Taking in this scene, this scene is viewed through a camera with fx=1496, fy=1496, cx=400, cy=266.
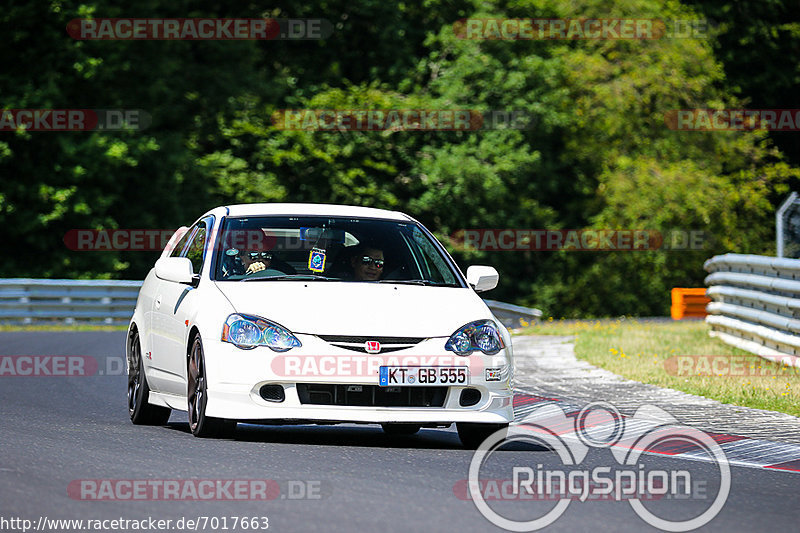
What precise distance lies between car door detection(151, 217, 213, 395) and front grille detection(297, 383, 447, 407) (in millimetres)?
1189

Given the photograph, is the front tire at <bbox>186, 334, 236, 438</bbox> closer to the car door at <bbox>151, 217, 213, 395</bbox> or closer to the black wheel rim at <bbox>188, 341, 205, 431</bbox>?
the black wheel rim at <bbox>188, 341, 205, 431</bbox>

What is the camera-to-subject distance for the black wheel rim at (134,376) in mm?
11586

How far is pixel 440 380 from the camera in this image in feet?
31.7

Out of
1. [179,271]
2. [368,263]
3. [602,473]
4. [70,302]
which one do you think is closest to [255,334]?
[179,271]

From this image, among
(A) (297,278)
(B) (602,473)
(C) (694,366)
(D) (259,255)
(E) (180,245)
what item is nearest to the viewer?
(B) (602,473)

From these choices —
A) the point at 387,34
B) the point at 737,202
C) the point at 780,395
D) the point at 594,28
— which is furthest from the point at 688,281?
the point at 780,395

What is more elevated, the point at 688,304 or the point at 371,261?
the point at 371,261

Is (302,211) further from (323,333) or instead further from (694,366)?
(694,366)

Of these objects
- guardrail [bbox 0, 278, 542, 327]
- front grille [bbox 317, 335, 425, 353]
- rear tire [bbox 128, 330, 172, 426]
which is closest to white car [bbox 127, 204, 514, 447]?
front grille [bbox 317, 335, 425, 353]

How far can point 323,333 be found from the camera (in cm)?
952

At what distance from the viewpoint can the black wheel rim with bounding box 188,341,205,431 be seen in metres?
9.88

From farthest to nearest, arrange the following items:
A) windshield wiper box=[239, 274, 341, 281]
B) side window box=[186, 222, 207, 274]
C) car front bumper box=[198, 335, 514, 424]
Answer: side window box=[186, 222, 207, 274] < windshield wiper box=[239, 274, 341, 281] < car front bumper box=[198, 335, 514, 424]

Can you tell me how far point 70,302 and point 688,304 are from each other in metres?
13.7

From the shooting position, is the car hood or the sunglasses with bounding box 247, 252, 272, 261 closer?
the car hood
